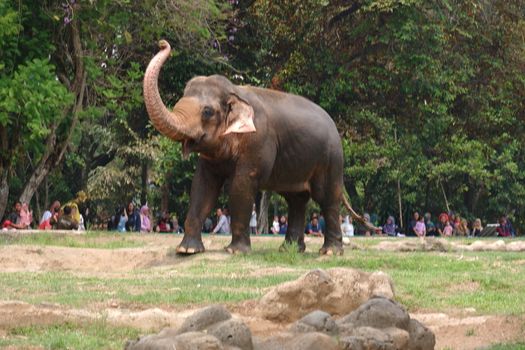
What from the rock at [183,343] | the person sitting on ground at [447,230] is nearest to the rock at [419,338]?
the rock at [183,343]

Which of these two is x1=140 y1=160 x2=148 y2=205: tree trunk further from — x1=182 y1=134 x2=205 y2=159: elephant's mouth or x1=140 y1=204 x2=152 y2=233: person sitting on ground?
x1=182 y1=134 x2=205 y2=159: elephant's mouth

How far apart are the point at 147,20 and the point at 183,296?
1273cm

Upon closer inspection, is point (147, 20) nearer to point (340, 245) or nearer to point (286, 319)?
point (340, 245)

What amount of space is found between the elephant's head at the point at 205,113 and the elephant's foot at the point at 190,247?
1.27m

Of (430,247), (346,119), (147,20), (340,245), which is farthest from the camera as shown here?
(346,119)

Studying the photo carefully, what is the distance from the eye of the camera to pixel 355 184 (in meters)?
43.9

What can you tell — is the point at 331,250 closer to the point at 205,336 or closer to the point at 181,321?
the point at 181,321

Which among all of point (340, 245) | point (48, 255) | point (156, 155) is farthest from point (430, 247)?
point (156, 155)

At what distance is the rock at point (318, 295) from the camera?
479 inches

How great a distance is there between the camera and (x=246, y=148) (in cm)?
1909

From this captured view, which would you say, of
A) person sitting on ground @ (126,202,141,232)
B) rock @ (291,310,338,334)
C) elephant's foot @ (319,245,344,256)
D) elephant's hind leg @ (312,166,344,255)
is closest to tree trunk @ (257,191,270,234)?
person sitting on ground @ (126,202,141,232)

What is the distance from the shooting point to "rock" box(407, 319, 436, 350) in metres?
9.98

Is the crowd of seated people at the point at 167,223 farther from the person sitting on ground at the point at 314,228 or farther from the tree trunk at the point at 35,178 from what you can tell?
the tree trunk at the point at 35,178

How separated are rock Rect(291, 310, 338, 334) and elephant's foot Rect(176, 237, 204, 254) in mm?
9245
